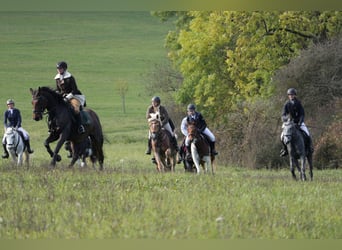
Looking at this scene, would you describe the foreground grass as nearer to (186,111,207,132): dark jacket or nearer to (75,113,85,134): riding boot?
(75,113,85,134): riding boot

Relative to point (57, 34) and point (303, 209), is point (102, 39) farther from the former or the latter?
point (303, 209)

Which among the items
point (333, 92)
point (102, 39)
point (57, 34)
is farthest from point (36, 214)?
point (333, 92)

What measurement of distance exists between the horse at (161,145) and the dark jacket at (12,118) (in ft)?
14.8

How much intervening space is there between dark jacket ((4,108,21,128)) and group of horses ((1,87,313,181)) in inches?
92.0

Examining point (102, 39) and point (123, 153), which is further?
point (123, 153)

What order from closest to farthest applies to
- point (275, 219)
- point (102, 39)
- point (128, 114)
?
point (275, 219) < point (102, 39) < point (128, 114)

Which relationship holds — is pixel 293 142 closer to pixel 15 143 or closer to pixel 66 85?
pixel 66 85

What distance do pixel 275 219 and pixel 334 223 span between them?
0.93 metres

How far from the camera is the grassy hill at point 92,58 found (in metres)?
26.6

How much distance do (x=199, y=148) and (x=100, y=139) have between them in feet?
8.61

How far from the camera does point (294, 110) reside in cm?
2288

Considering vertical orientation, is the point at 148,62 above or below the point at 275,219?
above

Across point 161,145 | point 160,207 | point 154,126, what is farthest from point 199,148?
point 160,207

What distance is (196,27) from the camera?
40812mm
